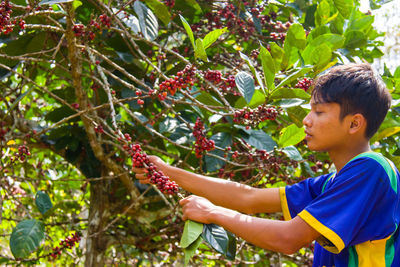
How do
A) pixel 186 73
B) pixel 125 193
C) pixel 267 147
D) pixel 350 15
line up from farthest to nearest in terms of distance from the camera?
pixel 125 193
pixel 350 15
pixel 267 147
pixel 186 73

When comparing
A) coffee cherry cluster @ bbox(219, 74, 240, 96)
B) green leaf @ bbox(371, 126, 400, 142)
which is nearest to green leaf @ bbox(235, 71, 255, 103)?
coffee cherry cluster @ bbox(219, 74, 240, 96)

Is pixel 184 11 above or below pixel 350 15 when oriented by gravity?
above

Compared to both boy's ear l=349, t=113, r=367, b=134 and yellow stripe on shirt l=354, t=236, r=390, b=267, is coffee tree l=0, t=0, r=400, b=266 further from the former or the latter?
yellow stripe on shirt l=354, t=236, r=390, b=267

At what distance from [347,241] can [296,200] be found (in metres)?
0.52

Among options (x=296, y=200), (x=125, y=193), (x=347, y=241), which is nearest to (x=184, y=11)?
(x=125, y=193)

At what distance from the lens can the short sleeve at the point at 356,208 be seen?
1529 millimetres

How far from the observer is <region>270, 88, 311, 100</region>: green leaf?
1.91 metres

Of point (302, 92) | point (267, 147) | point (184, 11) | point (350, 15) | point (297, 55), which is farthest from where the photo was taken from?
point (184, 11)

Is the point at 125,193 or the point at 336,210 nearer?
the point at 336,210

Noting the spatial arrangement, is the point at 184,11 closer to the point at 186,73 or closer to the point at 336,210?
the point at 186,73

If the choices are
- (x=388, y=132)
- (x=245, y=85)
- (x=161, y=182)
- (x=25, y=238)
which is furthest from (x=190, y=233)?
(x=388, y=132)

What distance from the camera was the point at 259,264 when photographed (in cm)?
376

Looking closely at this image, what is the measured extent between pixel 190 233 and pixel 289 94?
77 centimetres

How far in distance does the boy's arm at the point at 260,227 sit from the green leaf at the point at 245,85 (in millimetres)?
510
